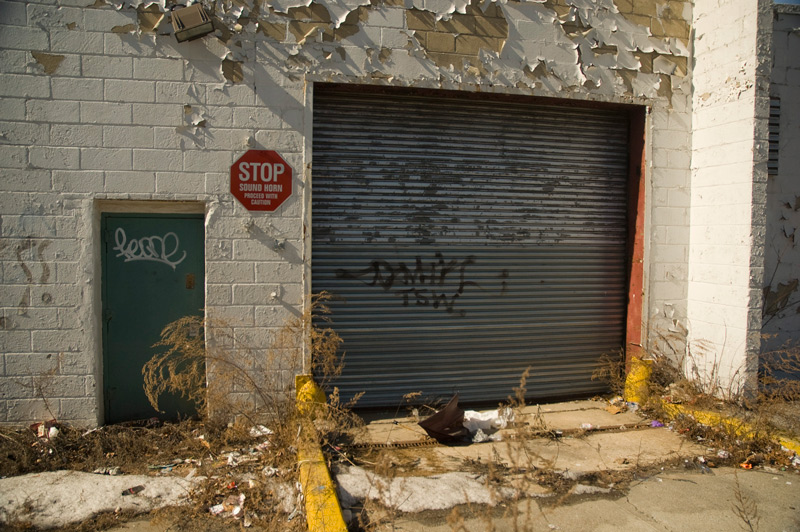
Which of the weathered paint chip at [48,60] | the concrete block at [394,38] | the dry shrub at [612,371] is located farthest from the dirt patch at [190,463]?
the concrete block at [394,38]

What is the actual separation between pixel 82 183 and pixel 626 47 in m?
5.50

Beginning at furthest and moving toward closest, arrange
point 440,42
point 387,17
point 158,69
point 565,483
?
point 440,42 < point 387,17 < point 158,69 < point 565,483

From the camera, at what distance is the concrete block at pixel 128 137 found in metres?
4.80

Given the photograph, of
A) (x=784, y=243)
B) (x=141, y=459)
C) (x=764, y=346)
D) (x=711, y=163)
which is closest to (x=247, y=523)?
(x=141, y=459)

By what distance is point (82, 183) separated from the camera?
188 inches

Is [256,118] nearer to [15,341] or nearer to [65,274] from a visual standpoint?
[65,274]

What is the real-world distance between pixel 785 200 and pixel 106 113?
7.52m

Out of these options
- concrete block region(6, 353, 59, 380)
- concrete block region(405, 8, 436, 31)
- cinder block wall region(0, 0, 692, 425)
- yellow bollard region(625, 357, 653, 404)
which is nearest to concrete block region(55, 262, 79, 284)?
cinder block wall region(0, 0, 692, 425)

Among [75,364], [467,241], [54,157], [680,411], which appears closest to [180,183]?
[54,157]

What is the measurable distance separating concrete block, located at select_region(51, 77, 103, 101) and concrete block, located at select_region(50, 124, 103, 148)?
25cm

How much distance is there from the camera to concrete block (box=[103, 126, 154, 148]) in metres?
4.80

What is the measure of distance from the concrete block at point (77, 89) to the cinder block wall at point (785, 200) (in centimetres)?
735

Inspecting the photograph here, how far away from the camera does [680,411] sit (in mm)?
5332

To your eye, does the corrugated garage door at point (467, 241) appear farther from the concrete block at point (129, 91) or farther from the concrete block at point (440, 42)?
the concrete block at point (129, 91)
